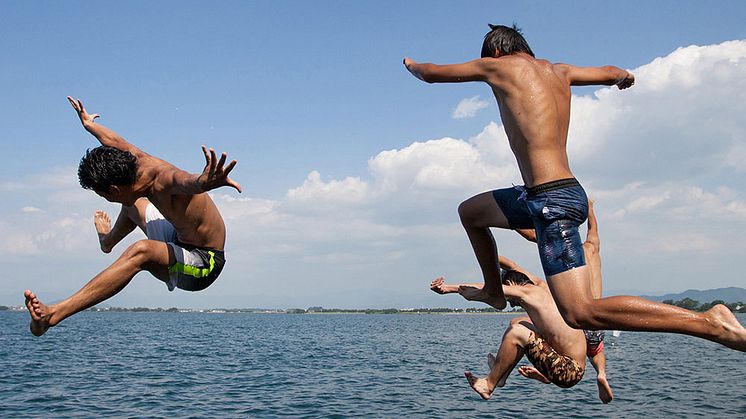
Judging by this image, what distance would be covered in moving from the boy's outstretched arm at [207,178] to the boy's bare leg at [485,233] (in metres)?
2.65

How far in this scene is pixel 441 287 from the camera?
374 inches

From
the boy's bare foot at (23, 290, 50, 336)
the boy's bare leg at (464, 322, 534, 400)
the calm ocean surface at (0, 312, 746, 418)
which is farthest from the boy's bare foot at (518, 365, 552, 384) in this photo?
the calm ocean surface at (0, 312, 746, 418)

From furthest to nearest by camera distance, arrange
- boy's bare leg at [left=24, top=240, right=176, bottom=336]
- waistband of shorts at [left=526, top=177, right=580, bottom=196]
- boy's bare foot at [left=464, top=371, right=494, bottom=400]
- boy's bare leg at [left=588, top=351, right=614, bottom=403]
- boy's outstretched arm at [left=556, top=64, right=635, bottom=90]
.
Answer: boy's bare leg at [left=588, top=351, right=614, bottom=403]
boy's bare foot at [left=464, top=371, right=494, bottom=400]
boy's bare leg at [left=24, top=240, right=176, bottom=336]
boy's outstretched arm at [left=556, top=64, right=635, bottom=90]
waistband of shorts at [left=526, top=177, right=580, bottom=196]

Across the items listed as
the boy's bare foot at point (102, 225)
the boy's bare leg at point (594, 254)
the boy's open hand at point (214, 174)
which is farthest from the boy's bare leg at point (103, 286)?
the boy's bare leg at point (594, 254)

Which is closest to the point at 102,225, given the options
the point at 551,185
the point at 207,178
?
the point at 207,178

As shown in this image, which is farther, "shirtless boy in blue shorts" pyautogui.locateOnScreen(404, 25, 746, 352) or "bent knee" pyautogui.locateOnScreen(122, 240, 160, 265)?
"bent knee" pyautogui.locateOnScreen(122, 240, 160, 265)

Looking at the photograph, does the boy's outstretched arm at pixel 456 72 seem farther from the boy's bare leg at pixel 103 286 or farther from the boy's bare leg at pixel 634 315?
the boy's bare leg at pixel 103 286

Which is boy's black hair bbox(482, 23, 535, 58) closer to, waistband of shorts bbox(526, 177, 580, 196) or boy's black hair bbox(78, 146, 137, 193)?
waistband of shorts bbox(526, 177, 580, 196)

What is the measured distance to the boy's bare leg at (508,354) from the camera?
10.4 metres

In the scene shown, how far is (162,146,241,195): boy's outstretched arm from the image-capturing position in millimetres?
7078

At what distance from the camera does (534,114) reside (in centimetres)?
645

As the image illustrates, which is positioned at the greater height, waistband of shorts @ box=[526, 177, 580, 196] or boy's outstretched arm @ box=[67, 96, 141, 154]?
boy's outstretched arm @ box=[67, 96, 141, 154]

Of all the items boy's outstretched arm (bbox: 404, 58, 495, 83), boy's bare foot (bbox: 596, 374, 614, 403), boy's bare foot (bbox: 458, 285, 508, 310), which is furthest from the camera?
boy's bare foot (bbox: 596, 374, 614, 403)

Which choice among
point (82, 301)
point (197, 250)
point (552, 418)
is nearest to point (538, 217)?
point (197, 250)
